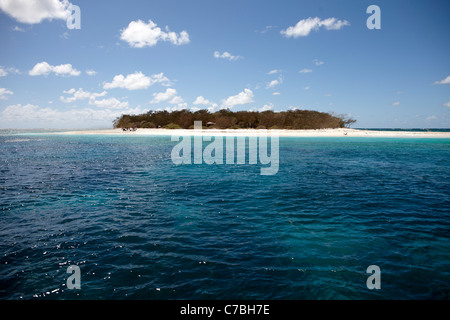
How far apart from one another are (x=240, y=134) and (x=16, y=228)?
7167 centimetres

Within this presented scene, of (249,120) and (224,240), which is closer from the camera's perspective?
(224,240)

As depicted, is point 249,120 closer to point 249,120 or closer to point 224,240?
point 249,120

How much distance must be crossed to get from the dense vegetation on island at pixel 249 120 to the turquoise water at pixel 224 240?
90647mm

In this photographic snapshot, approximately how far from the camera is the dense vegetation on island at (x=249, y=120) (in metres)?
104

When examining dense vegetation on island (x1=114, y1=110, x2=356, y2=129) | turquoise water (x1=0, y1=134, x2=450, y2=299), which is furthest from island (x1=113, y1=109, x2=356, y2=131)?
turquoise water (x1=0, y1=134, x2=450, y2=299)

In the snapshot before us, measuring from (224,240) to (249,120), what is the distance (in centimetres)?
10405

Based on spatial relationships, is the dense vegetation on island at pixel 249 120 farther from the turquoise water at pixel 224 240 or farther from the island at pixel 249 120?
the turquoise water at pixel 224 240

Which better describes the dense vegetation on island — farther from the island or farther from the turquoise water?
the turquoise water

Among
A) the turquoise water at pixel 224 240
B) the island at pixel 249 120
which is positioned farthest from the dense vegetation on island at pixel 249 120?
the turquoise water at pixel 224 240

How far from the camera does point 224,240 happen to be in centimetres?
859

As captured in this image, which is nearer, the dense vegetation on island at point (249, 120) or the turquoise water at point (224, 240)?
the turquoise water at point (224, 240)

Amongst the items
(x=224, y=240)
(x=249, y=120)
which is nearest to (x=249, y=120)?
(x=249, y=120)

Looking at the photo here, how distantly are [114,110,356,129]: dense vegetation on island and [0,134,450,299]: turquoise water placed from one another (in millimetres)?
90647

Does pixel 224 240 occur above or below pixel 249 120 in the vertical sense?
below
